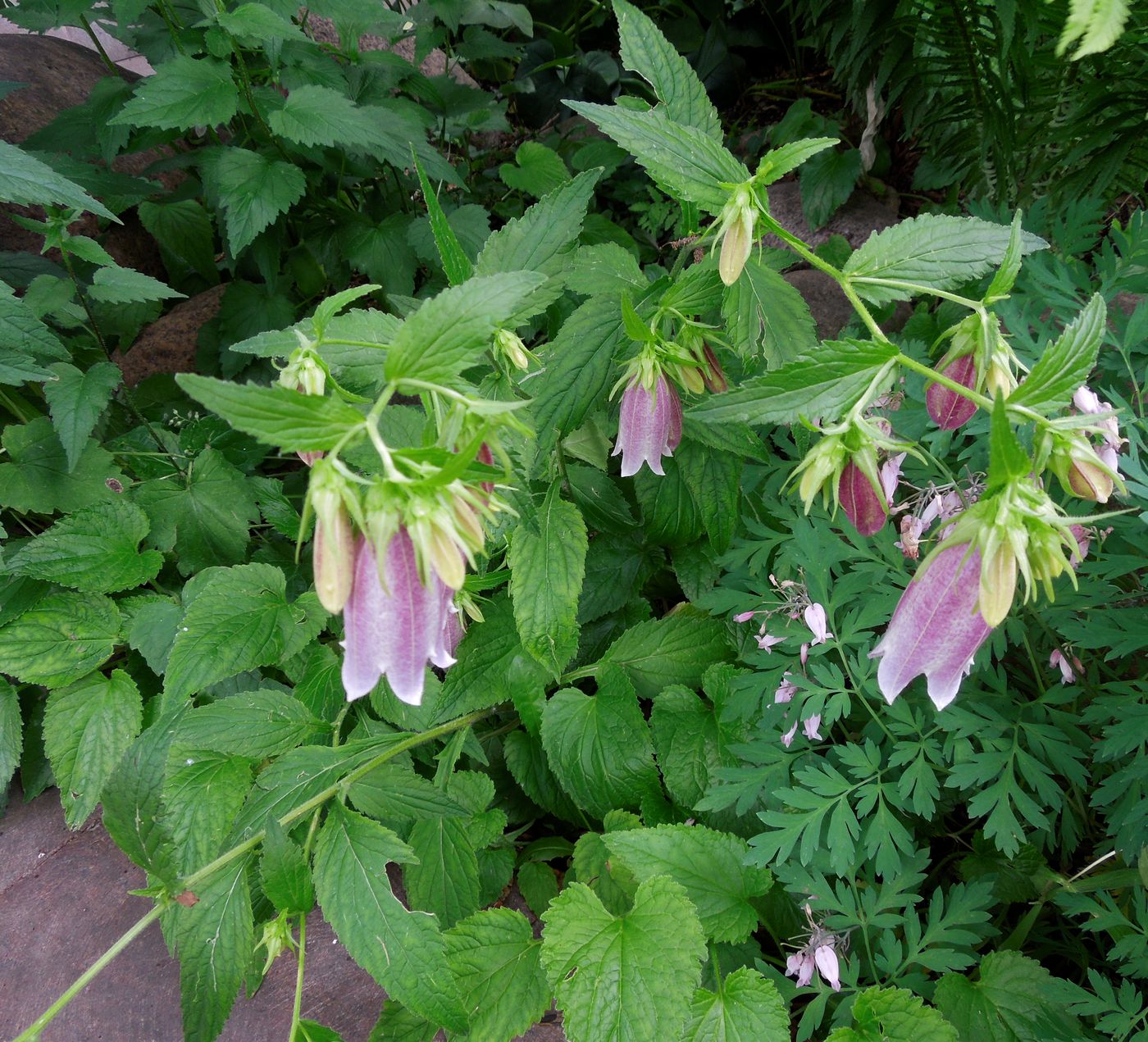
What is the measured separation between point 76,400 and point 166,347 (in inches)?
47.3

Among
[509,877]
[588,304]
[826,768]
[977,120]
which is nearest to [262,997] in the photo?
[509,877]

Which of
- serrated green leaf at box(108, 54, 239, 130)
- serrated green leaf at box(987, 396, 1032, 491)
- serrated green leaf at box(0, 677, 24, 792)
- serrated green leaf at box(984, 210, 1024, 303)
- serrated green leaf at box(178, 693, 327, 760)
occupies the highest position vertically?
serrated green leaf at box(984, 210, 1024, 303)

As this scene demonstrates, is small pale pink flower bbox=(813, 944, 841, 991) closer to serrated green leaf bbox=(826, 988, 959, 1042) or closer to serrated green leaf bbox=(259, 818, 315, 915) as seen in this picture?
serrated green leaf bbox=(826, 988, 959, 1042)

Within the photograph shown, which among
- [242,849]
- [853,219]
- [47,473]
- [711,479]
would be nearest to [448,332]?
[711,479]

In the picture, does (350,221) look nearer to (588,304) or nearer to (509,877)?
(588,304)

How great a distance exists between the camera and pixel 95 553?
213cm

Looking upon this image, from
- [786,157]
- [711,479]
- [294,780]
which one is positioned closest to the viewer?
[786,157]

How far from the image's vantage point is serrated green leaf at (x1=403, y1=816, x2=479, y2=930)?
68.7 inches

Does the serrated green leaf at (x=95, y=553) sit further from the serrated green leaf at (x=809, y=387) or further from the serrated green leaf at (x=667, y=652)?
the serrated green leaf at (x=809, y=387)

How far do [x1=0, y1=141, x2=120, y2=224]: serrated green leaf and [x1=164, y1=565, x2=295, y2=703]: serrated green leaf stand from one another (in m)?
0.84

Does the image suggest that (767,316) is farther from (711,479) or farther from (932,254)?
(711,479)

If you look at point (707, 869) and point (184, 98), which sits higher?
point (184, 98)

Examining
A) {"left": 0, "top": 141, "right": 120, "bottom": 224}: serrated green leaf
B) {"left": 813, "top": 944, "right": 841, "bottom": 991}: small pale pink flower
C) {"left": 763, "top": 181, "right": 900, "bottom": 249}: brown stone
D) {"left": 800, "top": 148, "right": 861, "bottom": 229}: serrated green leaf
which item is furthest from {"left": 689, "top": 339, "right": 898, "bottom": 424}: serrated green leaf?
{"left": 800, "top": 148, "right": 861, "bottom": 229}: serrated green leaf

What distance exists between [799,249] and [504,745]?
1345 mm
